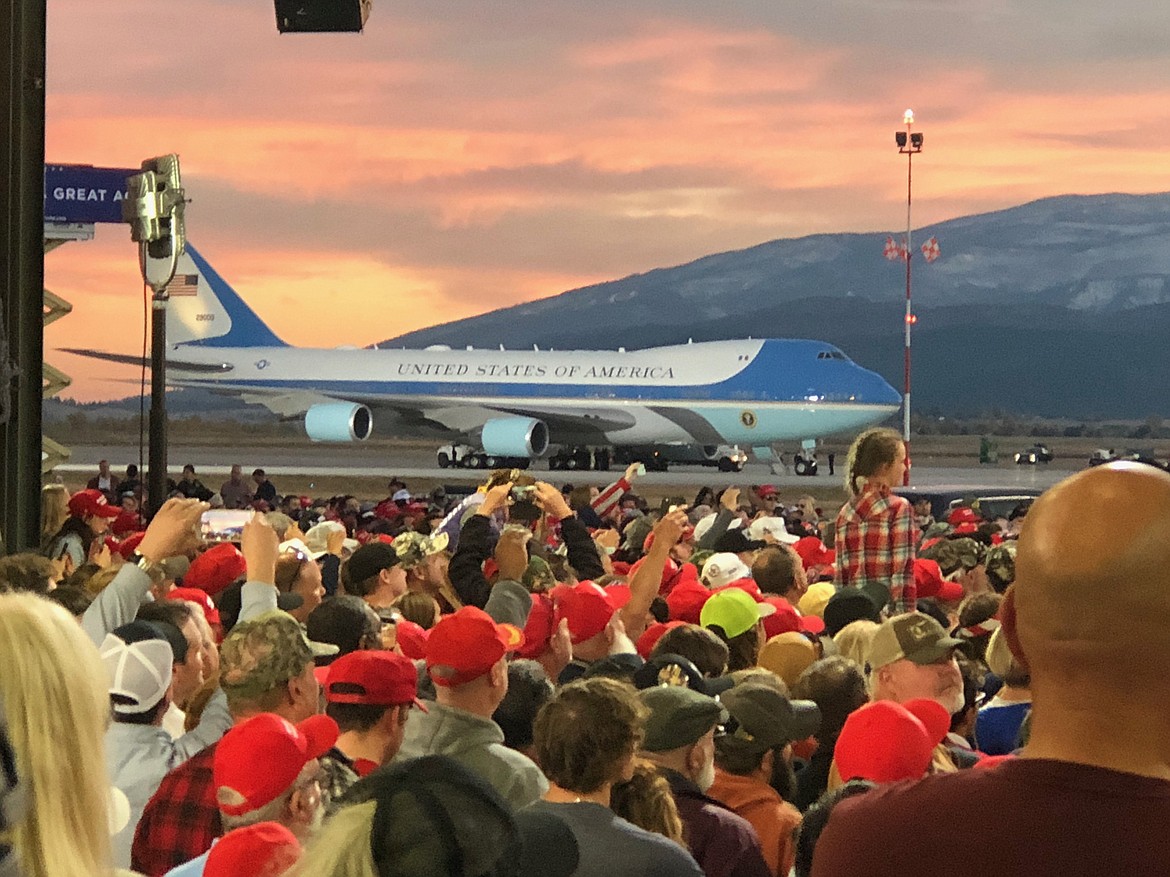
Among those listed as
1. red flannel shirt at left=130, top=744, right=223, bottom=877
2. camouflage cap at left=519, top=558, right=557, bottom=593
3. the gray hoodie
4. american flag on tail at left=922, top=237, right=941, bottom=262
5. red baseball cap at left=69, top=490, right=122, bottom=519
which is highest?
american flag on tail at left=922, top=237, right=941, bottom=262

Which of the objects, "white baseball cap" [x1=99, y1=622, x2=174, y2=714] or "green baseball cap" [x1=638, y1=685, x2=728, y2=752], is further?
"white baseball cap" [x1=99, y1=622, x2=174, y2=714]

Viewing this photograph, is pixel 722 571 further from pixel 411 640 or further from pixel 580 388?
pixel 580 388

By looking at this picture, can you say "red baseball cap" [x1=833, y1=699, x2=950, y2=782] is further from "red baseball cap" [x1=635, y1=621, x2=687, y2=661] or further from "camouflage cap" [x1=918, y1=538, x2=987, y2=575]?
"camouflage cap" [x1=918, y1=538, x2=987, y2=575]

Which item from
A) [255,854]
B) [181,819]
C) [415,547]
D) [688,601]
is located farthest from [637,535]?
[255,854]

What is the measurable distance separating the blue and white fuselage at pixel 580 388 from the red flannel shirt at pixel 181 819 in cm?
3514

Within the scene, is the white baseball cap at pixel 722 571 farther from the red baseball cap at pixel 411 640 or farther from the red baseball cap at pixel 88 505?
the red baseball cap at pixel 88 505

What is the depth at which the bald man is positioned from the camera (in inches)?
74.7

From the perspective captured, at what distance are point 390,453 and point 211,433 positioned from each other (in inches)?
1368

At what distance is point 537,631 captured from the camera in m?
5.06

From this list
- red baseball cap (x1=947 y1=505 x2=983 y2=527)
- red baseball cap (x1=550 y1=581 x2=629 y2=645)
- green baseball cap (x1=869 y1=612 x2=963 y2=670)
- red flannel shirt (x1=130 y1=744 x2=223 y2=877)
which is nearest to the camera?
red flannel shirt (x1=130 y1=744 x2=223 y2=877)

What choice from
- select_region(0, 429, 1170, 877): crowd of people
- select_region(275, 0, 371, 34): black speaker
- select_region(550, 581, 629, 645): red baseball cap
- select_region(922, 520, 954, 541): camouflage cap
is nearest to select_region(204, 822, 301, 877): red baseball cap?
select_region(0, 429, 1170, 877): crowd of people

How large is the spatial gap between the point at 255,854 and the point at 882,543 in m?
4.76

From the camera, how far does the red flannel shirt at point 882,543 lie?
696cm

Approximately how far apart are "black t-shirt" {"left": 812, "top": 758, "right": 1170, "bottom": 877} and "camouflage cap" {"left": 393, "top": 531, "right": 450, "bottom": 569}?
531 cm
